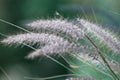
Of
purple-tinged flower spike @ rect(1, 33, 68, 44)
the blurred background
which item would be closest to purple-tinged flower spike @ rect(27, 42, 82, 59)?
purple-tinged flower spike @ rect(1, 33, 68, 44)

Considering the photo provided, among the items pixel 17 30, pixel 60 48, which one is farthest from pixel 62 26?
pixel 17 30

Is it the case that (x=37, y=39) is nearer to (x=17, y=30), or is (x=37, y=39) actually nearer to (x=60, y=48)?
(x=60, y=48)

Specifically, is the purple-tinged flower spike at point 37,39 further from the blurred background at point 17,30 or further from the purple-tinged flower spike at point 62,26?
the blurred background at point 17,30

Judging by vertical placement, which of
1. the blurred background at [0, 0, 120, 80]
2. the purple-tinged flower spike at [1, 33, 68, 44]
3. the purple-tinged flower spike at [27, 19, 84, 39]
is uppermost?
the purple-tinged flower spike at [27, 19, 84, 39]

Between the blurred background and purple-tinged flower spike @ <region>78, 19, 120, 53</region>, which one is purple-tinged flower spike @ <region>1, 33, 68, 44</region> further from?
the blurred background

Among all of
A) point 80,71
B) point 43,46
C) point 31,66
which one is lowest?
point 31,66

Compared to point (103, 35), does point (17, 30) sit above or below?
below

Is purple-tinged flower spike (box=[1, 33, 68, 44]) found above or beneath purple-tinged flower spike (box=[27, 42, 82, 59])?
above

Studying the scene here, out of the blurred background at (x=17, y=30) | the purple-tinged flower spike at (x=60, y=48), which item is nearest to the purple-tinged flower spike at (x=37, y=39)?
the purple-tinged flower spike at (x=60, y=48)

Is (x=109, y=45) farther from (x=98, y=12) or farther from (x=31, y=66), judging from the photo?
(x=31, y=66)

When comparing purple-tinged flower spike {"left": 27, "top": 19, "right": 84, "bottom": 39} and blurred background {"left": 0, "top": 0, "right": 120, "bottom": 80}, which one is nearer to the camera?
purple-tinged flower spike {"left": 27, "top": 19, "right": 84, "bottom": 39}

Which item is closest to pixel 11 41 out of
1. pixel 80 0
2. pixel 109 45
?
pixel 109 45
